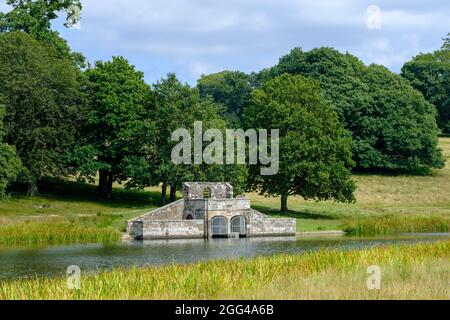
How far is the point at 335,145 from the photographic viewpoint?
7262 cm

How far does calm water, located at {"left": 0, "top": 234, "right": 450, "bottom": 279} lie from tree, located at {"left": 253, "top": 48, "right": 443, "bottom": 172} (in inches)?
1592

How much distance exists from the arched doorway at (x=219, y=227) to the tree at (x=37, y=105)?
18536 millimetres

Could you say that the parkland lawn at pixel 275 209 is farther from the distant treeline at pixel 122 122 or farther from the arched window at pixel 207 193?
the arched window at pixel 207 193

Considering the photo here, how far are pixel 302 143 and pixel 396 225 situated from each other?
14270mm

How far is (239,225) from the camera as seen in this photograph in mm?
61625

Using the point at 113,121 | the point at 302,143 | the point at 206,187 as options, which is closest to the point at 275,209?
the point at 302,143

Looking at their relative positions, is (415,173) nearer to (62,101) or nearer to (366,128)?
(366,128)

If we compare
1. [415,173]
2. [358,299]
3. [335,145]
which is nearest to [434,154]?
[415,173]

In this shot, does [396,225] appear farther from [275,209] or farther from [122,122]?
[122,122]

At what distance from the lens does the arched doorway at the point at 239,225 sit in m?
61.4

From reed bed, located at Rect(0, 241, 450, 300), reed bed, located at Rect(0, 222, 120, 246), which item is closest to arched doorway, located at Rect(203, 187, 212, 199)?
reed bed, located at Rect(0, 222, 120, 246)

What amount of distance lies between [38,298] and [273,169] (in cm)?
5265

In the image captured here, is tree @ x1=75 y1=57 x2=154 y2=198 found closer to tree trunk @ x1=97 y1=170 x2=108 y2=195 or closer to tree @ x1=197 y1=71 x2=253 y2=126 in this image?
tree trunk @ x1=97 y1=170 x2=108 y2=195
